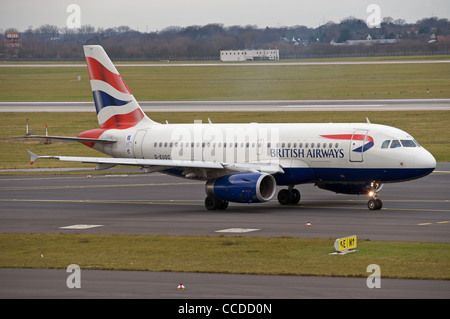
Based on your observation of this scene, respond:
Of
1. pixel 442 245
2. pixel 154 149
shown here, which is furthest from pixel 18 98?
pixel 442 245

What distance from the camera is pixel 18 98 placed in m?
137

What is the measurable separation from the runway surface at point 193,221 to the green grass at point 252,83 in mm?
72052

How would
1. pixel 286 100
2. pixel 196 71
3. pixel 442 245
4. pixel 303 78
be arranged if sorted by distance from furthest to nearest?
pixel 196 71 < pixel 303 78 < pixel 286 100 < pixel 442 245

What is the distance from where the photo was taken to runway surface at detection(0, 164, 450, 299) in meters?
23.6

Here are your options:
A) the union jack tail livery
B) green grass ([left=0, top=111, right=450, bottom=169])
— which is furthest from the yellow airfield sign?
green grass ([left=0, top=111, right=450, bottom=169])

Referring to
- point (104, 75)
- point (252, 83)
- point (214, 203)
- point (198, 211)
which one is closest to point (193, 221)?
point (198, 211)

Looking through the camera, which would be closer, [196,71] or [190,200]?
[190,200]

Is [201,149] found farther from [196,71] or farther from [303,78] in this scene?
[196,71]

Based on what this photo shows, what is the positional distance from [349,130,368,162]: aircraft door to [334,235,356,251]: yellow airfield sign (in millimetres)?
12590

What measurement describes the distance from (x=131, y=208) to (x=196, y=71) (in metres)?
149

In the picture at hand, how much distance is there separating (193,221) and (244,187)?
3639mm

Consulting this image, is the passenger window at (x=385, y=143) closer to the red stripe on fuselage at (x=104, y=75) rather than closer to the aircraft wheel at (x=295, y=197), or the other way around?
the aircraft wheel at (x=295, y=197)

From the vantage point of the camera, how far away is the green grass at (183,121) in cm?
7212
